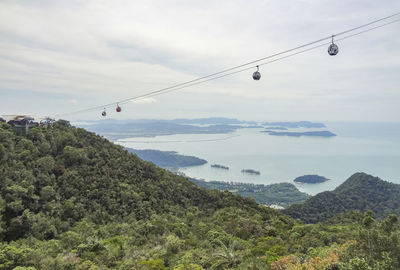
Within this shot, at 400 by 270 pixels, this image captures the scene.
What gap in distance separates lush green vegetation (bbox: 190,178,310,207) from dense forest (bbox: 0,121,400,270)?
5191 centimetres

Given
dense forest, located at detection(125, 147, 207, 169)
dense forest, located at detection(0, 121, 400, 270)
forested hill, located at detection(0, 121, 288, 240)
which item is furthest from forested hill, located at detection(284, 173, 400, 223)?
dense forest, located at detection(125, 147, 207, 169)

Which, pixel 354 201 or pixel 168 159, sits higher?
pixel 354 201

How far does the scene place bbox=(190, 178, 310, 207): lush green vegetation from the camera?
270 feet

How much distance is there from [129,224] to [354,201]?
58421mm

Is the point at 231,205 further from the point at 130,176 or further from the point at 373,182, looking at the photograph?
the point at 373,182

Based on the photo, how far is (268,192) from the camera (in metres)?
92.2

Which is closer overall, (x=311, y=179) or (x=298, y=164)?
(x=311, y=179)

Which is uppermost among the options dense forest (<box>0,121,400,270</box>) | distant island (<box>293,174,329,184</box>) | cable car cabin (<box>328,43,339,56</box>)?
cable car cabin (<box>328,43,339,56</box>)

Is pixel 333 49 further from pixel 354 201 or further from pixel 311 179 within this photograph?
pixel 311 179

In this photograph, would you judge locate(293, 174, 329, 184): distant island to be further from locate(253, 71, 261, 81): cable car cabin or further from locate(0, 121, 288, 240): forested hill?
locate(253, 71, 261, 81): cable car cabin

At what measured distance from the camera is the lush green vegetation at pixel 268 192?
270 ft

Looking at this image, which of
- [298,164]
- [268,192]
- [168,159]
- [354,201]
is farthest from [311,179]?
[168,159]

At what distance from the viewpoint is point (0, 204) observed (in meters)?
16.5

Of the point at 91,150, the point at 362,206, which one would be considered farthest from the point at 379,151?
the point at 91,150
